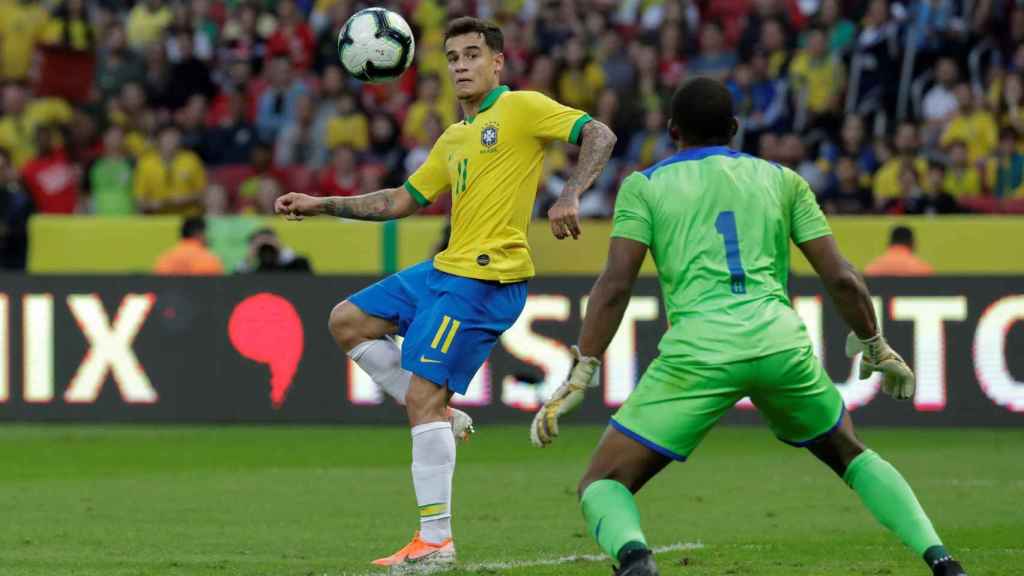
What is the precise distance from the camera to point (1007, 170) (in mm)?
17047

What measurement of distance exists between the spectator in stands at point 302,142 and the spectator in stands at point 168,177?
92cm

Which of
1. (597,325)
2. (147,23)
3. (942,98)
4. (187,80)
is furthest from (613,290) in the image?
(147,23)

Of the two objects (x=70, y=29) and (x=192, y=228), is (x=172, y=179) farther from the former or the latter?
(x=70, y=29)

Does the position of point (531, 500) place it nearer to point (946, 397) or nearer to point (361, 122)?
point (946, 397)

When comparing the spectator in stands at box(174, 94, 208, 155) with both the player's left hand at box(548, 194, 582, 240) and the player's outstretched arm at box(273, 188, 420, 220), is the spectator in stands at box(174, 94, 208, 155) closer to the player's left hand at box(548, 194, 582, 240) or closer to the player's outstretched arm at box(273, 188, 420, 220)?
the player's outstretched arm at box(273, 188, 420, 220)

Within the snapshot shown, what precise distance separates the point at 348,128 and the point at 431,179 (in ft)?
37.8

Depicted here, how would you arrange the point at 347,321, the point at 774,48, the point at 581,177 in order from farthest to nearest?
the point at 774,48, the point at 347,321, the point at 581,177

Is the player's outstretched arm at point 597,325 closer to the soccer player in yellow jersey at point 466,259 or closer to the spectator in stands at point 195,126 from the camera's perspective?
the soccer player in yellow jersey at point 466,259

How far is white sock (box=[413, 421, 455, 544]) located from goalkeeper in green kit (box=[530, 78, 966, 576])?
5.09ft

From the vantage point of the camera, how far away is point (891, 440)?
45.0ft

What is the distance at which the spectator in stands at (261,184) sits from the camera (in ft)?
60.6

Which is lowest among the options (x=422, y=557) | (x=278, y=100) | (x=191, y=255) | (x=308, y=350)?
(x=308, y=350)

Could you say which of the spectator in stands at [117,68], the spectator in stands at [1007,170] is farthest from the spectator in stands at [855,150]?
the spectator in stands at [117,68]

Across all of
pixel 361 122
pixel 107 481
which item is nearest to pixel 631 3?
pixel 361 122
